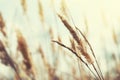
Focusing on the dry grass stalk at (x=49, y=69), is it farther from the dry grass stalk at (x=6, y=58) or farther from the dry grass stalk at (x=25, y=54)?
the dry grass stalk at (x=6, y=58)

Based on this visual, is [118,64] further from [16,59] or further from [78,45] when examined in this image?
[78,45]

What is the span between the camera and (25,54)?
208 cm

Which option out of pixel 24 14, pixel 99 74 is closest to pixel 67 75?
pixel 24 14

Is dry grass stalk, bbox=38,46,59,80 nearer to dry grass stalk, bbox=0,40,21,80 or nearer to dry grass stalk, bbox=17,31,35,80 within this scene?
dry grass stalk, bbox=17,31,35,80

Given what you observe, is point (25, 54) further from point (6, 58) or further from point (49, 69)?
point (49, 69)

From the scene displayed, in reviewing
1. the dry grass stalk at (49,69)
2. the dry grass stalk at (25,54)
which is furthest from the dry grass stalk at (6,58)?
the dry grass stalk at (49,69)

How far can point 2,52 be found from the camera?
2.09 m

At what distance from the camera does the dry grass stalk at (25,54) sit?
2.08 m

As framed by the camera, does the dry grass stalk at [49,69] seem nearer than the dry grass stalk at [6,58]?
No

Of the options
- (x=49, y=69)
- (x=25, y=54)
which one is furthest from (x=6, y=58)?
(x=49, y=69)

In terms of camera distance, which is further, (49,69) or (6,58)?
(49,69)

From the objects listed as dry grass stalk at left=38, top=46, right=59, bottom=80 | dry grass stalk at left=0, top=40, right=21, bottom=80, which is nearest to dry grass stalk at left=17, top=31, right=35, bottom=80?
dry grass stalk at left=0, top=40, right=21, bottom=80

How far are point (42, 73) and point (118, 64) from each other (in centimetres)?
65

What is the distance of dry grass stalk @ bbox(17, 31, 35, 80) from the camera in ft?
6.84
